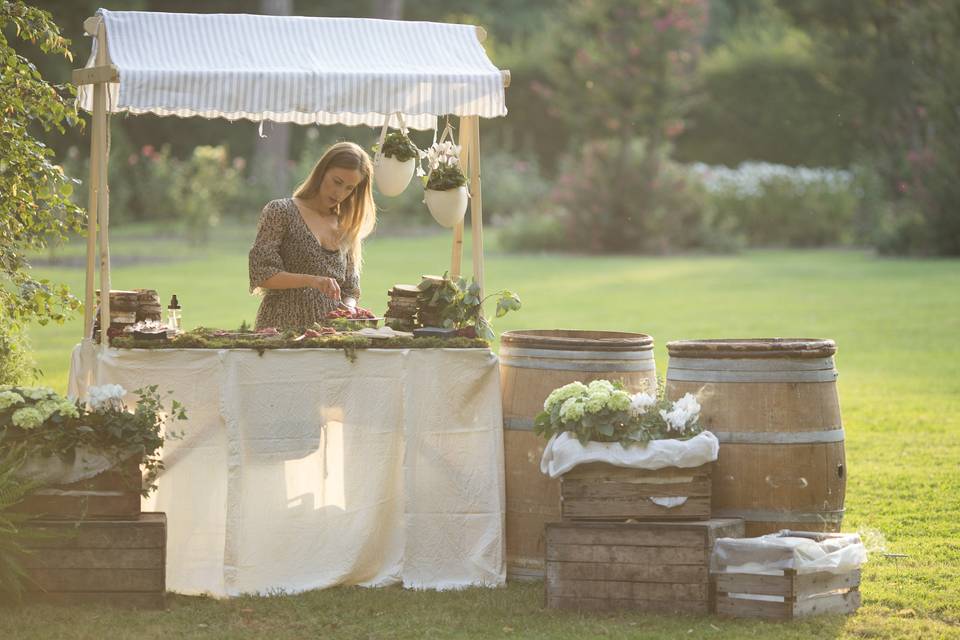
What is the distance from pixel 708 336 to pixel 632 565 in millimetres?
7289

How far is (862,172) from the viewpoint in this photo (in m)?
22.5

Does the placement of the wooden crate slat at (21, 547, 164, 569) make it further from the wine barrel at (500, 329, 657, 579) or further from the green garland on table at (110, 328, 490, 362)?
the wine barrel at (500, 329, 657, 579)

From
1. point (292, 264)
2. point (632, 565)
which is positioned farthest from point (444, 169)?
point (632, 565)

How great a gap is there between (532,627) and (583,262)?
50.3ft

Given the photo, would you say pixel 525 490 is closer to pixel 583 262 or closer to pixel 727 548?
pixel 727 548

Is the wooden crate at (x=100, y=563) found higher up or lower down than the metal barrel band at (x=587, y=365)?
lower down

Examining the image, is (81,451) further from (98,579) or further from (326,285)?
(326,285)

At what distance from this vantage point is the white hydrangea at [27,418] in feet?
14.6

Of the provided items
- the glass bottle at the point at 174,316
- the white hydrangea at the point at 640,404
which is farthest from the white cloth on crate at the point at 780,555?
the glass bottle at the point at 174,316

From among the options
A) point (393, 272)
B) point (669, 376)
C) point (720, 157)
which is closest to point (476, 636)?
point (669, 376)

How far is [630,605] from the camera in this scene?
4.58 m

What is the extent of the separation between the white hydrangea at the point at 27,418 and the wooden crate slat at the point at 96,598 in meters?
0.55

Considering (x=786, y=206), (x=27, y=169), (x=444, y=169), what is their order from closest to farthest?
(x=444, y=169)
(x=27, y=169)
(x=786, y=206)

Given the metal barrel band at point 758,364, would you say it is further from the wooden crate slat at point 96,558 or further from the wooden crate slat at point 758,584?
the wooden crate slat at point 96,558
